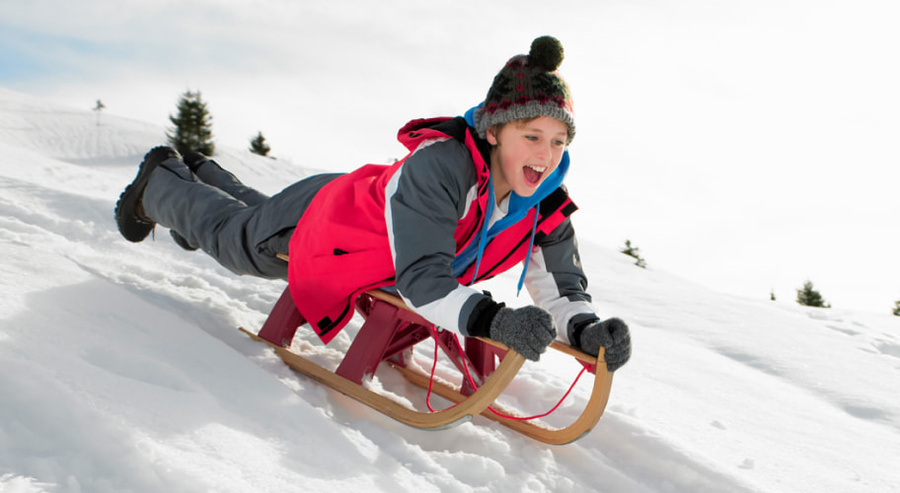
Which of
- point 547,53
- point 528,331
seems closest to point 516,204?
point 547,53

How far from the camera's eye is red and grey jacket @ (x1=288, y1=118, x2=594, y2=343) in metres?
1.94

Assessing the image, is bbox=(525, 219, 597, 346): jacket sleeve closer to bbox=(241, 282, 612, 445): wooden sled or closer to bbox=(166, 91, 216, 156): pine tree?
bbox=(241, 282, 612, 445): wooden sled

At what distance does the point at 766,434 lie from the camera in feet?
8.08

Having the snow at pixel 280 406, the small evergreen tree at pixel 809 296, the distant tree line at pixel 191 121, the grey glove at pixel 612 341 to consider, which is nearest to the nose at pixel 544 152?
the grey glove at pixel 612 341

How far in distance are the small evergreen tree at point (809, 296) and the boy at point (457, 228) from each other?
17.3m

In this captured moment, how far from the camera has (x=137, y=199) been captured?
10.3 feet

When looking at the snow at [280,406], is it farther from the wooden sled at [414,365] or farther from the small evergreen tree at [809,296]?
the small evergreen tree at [809,296]

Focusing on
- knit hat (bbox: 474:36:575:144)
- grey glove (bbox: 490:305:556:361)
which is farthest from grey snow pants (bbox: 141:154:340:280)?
grey glove (bbox: 490:305:556:361)

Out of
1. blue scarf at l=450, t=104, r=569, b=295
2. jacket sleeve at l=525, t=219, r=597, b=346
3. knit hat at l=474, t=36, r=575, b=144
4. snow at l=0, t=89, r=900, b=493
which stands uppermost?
knit hat at l=474, t=36, r=575, b=144

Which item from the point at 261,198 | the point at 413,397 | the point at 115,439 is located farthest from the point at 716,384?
the point at 115,439

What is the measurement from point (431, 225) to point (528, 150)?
0.39 metres

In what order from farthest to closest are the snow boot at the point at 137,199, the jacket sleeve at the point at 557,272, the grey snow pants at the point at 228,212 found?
the snow boot at the point at 137,199 → the grey snow pants at the point at 228,212 → the jacket sleeve at the point at 557,272

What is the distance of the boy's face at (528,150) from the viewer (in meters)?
2.04

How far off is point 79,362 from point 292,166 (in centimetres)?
1524
